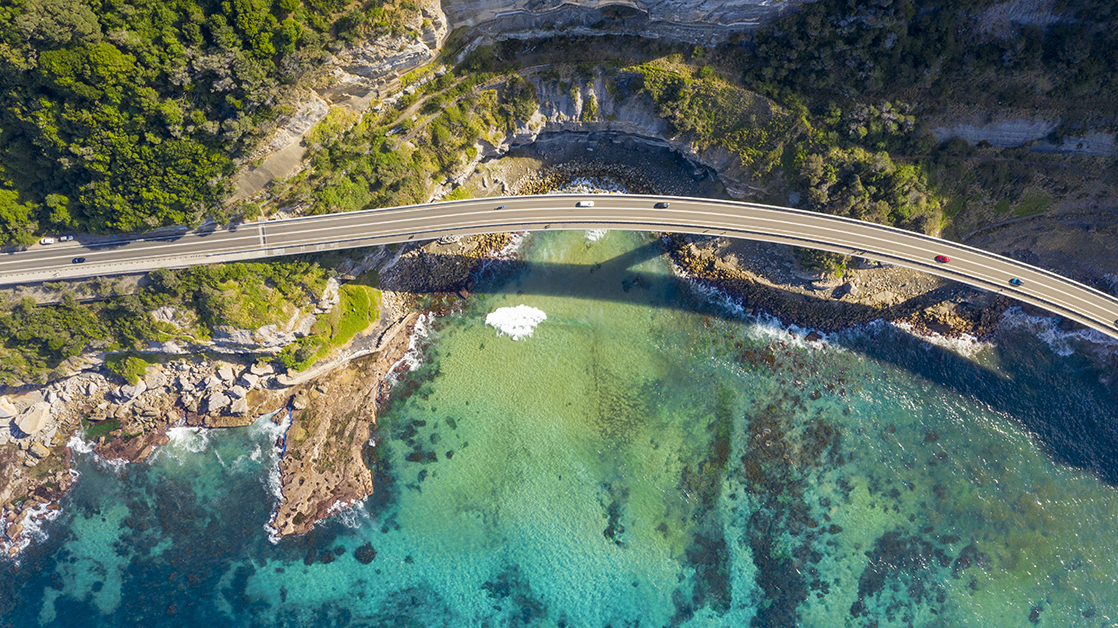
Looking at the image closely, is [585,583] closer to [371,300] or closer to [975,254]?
[371,300]

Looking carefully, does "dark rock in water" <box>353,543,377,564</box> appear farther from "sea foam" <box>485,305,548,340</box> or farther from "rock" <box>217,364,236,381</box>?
"sea foam" <box>485,305,548,340</box>

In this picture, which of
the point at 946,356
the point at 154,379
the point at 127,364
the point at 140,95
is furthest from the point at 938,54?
the point at 127,364

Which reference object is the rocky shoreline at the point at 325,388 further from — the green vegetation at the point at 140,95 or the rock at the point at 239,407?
the green vegetation at the point at 140,95

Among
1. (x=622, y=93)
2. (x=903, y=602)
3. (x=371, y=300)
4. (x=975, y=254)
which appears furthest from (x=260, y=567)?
(x=975, y=254)

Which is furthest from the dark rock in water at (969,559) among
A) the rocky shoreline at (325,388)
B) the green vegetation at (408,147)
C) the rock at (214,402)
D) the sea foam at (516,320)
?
the rock at (214,402)

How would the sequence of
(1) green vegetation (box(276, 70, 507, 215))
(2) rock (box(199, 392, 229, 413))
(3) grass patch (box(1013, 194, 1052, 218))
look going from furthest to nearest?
1. (2) rock (box(199, 392, 229, 413))
2. (3) grass patch (box(1013, 194, 1052, 218))
3. (1) green vegetation (box(276, 70, 507, 215))

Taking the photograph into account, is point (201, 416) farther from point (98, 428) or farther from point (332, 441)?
point (332, 441)

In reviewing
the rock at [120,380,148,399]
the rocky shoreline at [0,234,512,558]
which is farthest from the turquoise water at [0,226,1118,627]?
the rock at [120,380,148,399]
